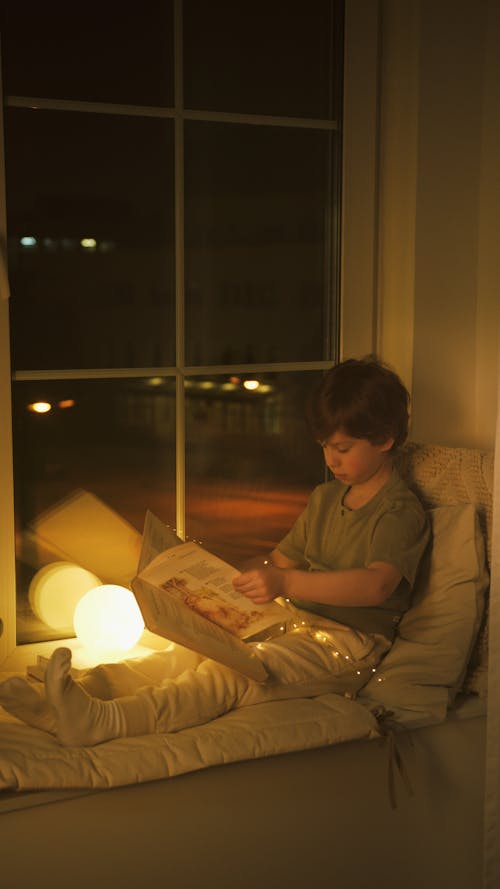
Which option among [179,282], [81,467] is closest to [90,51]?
[179,282]

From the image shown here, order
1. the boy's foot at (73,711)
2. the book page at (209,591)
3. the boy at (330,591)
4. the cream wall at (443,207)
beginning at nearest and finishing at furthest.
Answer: the boy's foot at (73,711)
the boy at (330,591)
the book page at (209,591)
the cream wall at (443,207)

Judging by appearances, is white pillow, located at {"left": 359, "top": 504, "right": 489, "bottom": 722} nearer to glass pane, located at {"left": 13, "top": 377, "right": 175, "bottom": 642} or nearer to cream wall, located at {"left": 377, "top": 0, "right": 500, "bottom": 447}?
cream wall, located at {"left": 377, "top": 0, "right": 500, "bottom": 447}

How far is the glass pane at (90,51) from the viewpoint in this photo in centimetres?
207

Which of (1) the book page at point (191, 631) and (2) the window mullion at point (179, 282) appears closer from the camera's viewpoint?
(1) the book page at point (191, 631)

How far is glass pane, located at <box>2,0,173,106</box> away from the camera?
81.4 inches

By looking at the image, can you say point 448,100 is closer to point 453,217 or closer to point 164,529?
point 453,217

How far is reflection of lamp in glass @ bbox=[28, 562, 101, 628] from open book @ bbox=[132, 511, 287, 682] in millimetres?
281

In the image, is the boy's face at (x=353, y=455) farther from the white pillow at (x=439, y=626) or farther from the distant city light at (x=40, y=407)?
the distant city light at (x=40, y=407)

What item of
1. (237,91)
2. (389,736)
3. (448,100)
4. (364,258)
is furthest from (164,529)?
(448,100)

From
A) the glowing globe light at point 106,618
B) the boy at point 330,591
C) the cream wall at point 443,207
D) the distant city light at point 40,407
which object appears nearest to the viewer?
the boy at point 330,591

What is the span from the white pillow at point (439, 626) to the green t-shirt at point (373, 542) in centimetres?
4

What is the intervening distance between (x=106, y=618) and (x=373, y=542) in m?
0.53

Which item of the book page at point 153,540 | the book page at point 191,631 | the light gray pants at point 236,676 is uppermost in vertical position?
the book page at point 153,540

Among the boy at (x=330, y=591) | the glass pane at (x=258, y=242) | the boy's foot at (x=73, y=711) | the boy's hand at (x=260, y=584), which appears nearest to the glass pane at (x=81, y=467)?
the glass pane at (x=258, y=242)
